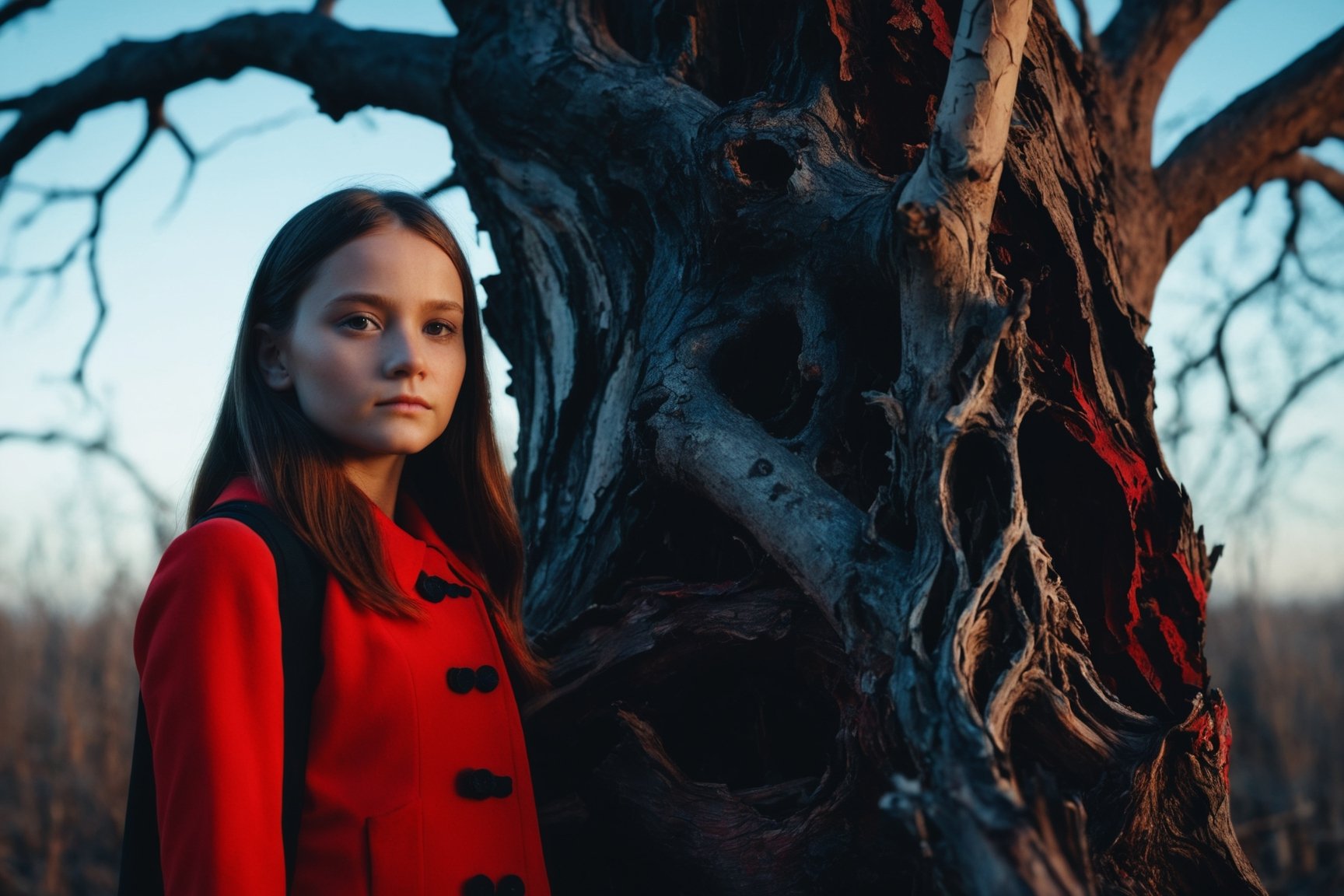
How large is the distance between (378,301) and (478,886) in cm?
112

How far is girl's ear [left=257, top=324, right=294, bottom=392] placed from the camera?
1.93 meters

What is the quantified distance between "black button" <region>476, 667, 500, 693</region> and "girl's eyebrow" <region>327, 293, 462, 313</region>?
74 cm

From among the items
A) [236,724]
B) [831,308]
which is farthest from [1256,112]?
[236,724]

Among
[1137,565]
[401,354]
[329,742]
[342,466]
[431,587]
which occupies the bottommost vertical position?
[329,742]

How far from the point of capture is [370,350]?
1847 mm

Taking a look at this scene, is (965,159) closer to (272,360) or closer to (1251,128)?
(272,360)

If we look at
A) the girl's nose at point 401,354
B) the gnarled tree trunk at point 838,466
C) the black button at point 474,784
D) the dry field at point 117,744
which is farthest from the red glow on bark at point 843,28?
the dry field at point 117,744

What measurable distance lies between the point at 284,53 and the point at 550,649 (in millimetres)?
2620

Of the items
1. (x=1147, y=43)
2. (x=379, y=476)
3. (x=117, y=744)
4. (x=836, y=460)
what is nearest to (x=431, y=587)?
(x=379, y=476)

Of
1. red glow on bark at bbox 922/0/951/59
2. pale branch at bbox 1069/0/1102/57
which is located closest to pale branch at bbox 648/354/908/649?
red glow on bark at bbox 922/0/951/59

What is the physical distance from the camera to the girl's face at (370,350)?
1838 millimetres

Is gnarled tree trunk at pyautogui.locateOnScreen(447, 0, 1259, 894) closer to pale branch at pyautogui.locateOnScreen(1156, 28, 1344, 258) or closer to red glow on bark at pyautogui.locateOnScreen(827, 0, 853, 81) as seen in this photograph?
red glow on bark at pyautogui.locateOnScreen(827, 0, 853, 81)

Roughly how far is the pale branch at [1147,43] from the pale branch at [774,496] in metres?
2.21

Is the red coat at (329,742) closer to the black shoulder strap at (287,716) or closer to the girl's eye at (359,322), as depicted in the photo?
the black shoulder strap at (287,716)
